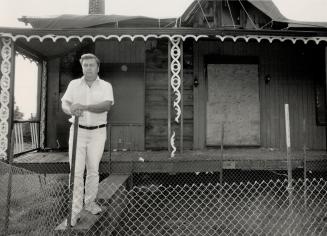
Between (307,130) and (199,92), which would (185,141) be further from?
(307,130)

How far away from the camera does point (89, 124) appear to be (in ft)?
14.8

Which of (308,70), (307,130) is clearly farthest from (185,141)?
(308,70)

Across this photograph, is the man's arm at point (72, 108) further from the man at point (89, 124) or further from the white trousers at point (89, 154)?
the white trousers at point (89, 154)

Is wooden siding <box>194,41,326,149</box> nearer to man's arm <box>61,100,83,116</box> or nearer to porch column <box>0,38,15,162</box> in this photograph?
porch column <box>0,38,15,162</box>

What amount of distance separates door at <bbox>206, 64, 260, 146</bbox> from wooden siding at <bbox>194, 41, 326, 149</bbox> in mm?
181

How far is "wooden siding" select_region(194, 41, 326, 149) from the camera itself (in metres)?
10.2

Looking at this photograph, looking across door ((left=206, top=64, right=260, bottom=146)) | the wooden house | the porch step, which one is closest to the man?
the porch step

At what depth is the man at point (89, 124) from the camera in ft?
14.6

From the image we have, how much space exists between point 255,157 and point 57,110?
580 centimetres

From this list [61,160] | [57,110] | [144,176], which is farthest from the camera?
[57,110]

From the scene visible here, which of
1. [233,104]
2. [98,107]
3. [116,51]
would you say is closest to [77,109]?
[98,107]

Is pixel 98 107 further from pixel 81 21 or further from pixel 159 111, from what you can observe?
pixel 159 111

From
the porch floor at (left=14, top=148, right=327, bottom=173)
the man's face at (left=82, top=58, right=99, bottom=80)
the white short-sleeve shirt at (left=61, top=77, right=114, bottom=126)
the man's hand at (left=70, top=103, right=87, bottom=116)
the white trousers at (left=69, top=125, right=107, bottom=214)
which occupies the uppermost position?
the man's face at (left=82, top=58, right=99, bottom=80)

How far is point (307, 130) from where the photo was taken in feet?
33.6
